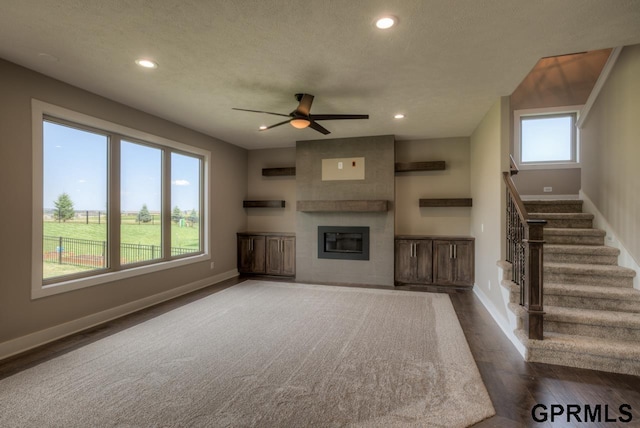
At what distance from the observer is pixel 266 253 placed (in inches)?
259

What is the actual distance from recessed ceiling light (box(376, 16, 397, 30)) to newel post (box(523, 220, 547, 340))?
6.90 feet

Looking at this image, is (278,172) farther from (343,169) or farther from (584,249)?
(584,249)

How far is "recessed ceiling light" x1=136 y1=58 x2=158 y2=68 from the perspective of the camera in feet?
9.73

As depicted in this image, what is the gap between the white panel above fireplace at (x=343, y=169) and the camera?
6.03m

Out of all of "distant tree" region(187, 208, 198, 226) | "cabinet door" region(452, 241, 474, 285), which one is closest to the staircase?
"cabinet door" region(452, 241, 474, 285)

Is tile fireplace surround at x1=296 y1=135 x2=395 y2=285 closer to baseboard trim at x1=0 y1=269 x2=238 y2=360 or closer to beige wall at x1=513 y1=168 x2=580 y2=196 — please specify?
baseboard trim at x1=0 y1=269 x2=238 y2=360

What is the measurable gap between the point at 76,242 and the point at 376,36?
13.0ft

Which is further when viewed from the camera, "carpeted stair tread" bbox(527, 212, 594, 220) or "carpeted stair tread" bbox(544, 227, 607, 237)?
"carpeted stair tread" bbox(527, 212, 594, 220)

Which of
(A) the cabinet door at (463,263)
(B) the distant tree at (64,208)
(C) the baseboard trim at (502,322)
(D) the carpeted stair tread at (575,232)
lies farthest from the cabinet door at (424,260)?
(B) the distant tree at (64,208)

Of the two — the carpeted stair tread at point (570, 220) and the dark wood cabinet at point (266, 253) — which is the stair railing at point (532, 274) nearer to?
the carpeted stair tread at point (570, 220)

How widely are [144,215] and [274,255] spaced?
2684 mm

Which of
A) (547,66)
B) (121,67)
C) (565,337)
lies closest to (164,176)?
(121,67)

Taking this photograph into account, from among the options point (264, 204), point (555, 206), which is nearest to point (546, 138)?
point (555, 206)

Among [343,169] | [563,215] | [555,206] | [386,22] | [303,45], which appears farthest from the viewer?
[343,169]
